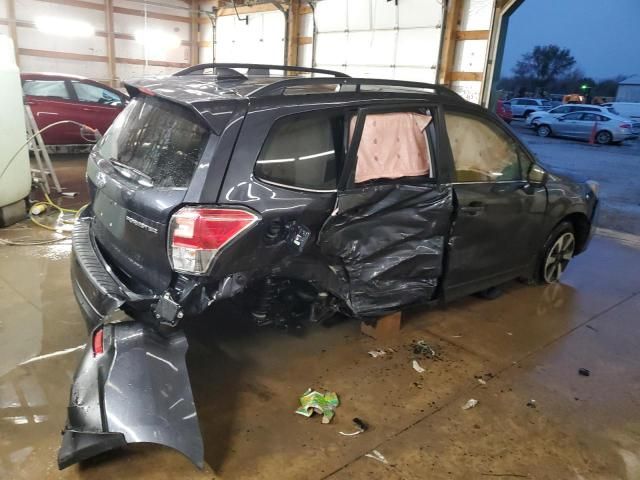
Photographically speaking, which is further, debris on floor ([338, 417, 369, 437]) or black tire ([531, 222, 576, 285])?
black tire ([531, 222, 576, 285])

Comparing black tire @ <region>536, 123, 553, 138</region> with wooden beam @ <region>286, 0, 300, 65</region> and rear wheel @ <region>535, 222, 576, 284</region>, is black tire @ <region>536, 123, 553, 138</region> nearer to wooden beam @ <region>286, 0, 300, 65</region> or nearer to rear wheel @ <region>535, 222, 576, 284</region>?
wooden beam @ <region>286, 0, 300, 65</region>

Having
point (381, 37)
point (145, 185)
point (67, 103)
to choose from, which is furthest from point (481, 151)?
point (67, 103)

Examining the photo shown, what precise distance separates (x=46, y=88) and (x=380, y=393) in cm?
868

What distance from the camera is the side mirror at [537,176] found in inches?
151

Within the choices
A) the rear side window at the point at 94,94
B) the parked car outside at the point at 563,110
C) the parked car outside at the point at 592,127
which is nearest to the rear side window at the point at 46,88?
the rear side window at the point at 94,94

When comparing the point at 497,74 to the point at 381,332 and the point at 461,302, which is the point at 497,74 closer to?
the point at 461,302

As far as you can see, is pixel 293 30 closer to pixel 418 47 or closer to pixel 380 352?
pixel 418 47

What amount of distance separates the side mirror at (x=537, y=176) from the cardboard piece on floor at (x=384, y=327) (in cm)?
151

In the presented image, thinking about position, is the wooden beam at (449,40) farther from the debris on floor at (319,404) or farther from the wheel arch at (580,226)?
the debris on floor at (319,404)

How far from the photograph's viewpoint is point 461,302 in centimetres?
421

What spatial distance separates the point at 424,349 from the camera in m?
3.40

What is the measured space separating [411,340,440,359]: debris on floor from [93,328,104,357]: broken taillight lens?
1.98 metres

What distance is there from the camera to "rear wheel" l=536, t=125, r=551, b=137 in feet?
64.6

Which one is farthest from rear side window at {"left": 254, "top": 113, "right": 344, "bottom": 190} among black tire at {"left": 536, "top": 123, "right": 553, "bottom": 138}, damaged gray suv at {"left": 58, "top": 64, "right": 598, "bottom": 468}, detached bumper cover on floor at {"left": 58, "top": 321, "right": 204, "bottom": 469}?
black tire at {"left": 536, "top": 123, "right": 553, "bottom": 138}
